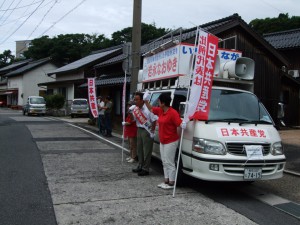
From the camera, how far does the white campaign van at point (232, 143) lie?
18.1 feet

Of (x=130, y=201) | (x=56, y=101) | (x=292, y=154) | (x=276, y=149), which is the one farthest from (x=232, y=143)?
(x=56, y=101)

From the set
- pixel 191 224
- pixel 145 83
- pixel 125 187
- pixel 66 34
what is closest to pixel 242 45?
pixel 145 83

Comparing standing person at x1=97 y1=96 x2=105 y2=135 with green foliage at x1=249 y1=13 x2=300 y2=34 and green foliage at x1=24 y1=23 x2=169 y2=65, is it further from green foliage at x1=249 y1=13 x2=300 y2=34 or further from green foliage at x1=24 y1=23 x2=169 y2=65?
green foliage at x1=24 y1=23 x2=169 y2=65

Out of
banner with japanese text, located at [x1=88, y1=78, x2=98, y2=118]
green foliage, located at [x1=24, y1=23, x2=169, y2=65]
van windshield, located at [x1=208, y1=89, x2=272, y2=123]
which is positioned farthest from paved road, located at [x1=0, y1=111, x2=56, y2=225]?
green foliage, located at [x1=24, y1=23, x2=169, y2=65]

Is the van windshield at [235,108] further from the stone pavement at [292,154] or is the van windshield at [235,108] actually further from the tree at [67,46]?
the tree at [67,46]

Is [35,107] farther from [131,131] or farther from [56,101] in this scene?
[131,131]

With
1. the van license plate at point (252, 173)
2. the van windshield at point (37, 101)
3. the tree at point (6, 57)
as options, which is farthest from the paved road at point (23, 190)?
the tree at point (6, 57)

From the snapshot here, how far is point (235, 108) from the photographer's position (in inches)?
253

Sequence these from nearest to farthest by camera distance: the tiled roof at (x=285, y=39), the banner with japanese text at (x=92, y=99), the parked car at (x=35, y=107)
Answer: the banner with japanese text at (x=92, y=99) < the tiled roof at (x=285, y=39) < the parked car at (x=35, y=107)

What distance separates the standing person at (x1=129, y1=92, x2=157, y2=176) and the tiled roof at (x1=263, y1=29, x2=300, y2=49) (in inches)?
605

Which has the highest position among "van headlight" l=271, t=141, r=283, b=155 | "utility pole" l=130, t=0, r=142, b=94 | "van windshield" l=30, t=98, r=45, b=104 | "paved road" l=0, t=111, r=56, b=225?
"utility pole" l=130, t=0, r=142, b=94

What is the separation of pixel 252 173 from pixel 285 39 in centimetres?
1848

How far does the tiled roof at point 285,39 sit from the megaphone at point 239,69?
46.9 feet

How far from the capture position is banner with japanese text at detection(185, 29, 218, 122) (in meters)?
5.90
